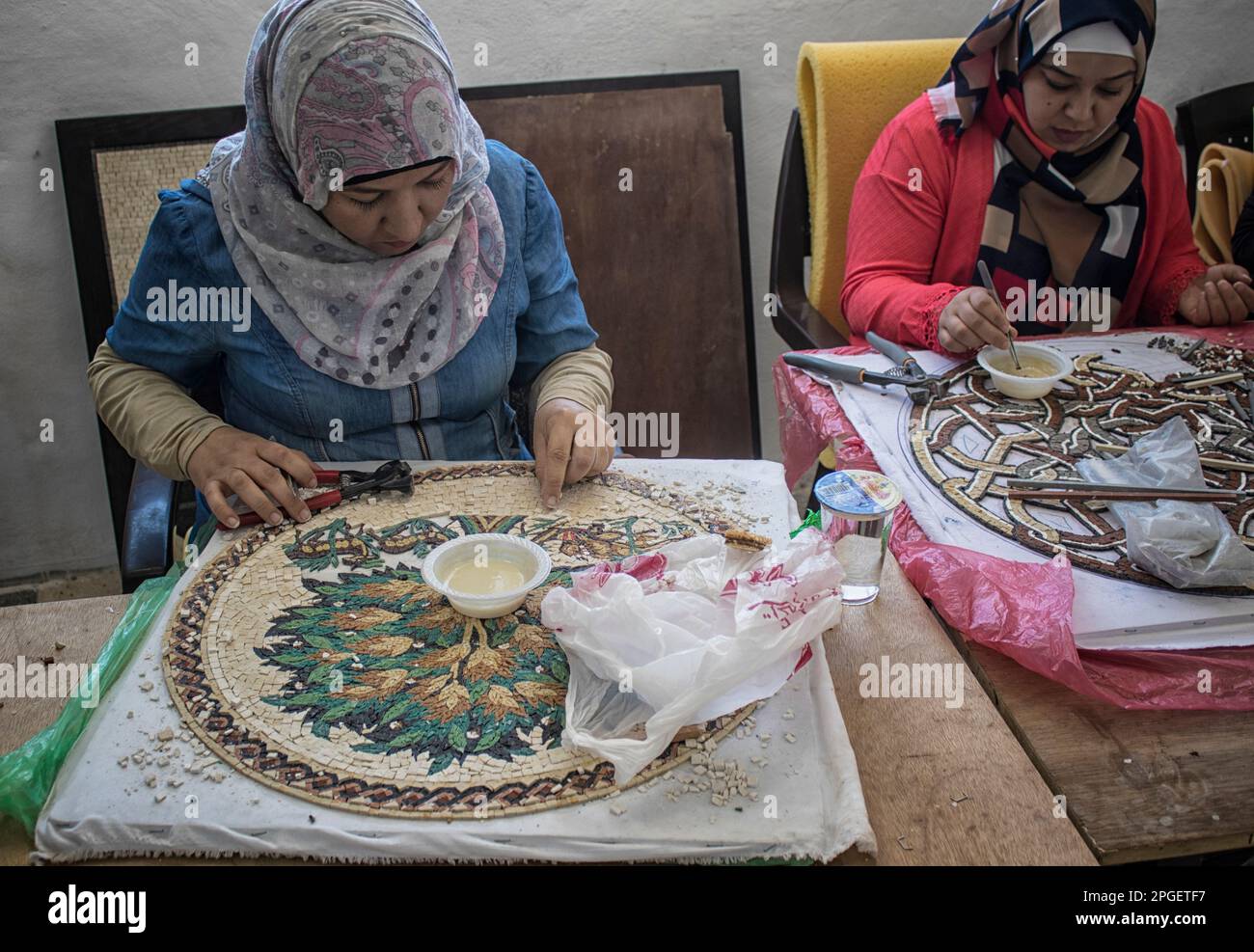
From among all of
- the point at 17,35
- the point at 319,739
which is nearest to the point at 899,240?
the point at 319,739

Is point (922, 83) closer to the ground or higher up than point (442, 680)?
higher up

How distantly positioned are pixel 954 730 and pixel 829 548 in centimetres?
22

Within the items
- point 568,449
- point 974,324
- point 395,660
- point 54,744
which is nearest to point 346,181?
point 568,449

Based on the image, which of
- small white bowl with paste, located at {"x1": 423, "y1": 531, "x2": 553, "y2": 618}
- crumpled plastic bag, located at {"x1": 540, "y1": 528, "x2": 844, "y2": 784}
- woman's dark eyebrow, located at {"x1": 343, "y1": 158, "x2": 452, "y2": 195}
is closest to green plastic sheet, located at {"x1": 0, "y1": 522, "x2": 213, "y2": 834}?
small white bowl with paste, located at {"x1": 423, "y1": 531, "x2": 553, "y2": 618}

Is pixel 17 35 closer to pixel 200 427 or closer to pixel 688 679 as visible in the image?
pixel 200 427

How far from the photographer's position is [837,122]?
2.27 meters

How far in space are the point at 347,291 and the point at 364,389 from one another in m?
0.15

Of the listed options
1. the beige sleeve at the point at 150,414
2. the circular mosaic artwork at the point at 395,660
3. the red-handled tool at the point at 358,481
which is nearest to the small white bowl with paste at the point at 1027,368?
the circular mosaic artwork at the point at 395,660

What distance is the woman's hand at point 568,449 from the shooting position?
128 centimetres

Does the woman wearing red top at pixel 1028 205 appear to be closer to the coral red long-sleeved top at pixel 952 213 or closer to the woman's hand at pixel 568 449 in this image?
the coral red long-sleeved top at pixel 952 213

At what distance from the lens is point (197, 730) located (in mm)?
869

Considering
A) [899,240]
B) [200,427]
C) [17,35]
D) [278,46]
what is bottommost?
[200,427]

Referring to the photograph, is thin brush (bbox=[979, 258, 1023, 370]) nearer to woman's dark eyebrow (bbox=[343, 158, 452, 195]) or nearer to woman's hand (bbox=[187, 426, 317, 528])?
woman's dark eyebrow (bbox=[343, 158, 452, 195])

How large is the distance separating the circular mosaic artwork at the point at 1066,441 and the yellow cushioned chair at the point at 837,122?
0.74m
